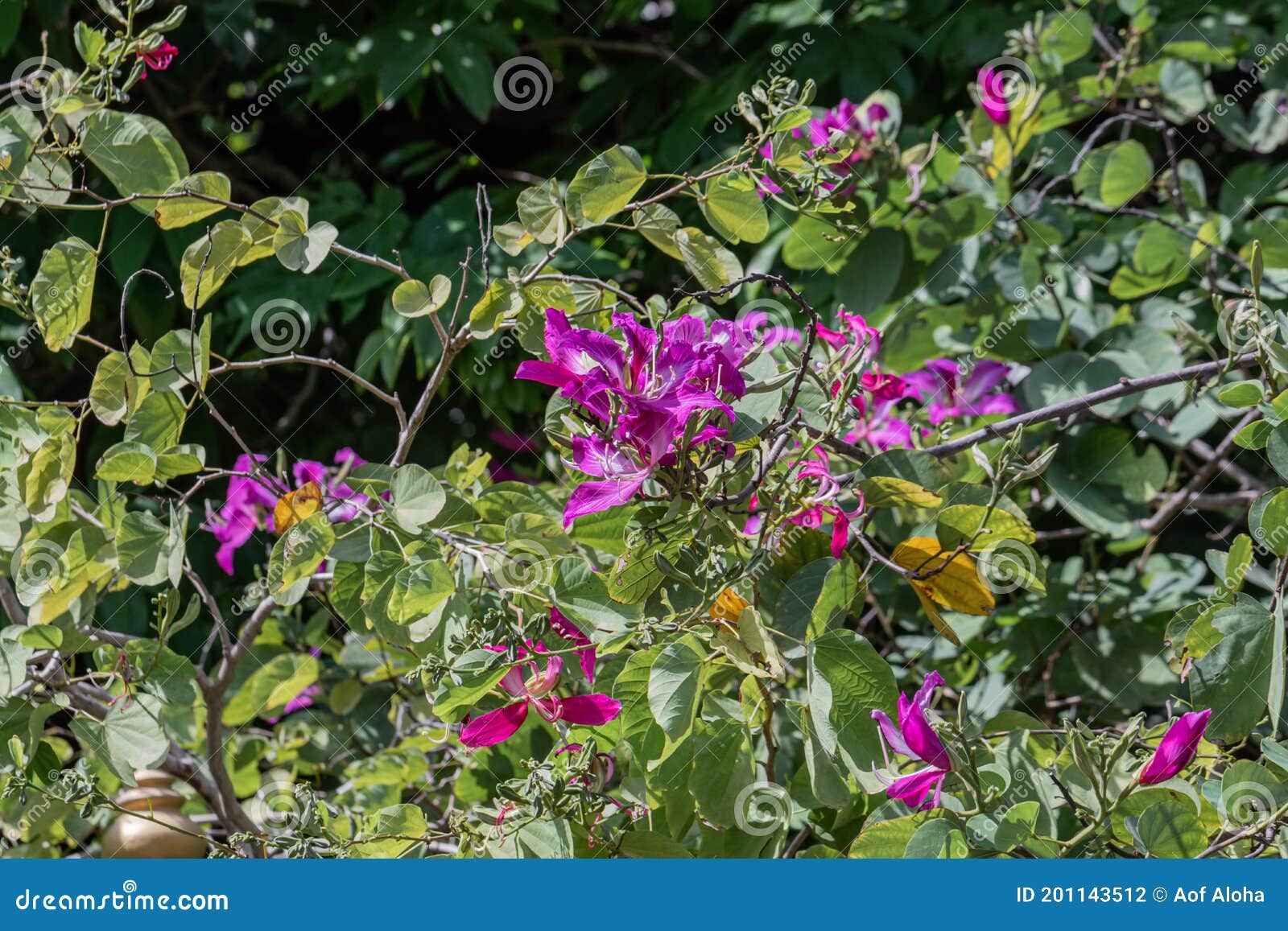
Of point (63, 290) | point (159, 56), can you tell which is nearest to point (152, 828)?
point (63, 290)

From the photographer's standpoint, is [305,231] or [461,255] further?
[461,255]

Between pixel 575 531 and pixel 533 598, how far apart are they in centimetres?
7

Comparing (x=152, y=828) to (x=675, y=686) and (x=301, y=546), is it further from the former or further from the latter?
(x=675, y=686)

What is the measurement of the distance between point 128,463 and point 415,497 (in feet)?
0.88

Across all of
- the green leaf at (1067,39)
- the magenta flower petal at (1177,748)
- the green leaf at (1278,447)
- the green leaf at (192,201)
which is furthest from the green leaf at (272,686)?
the green leaf at (1067,39)

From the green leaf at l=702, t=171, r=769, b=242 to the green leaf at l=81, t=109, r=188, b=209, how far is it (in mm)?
491

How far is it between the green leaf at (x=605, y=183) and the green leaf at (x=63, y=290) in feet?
1.46

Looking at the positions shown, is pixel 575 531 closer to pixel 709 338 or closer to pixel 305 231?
pixel 709 338

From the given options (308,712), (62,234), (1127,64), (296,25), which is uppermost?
Answer: (1127,64)

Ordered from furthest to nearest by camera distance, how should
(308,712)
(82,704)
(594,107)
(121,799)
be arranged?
(594,107) → (308,712) → (121,799) → (82,704)

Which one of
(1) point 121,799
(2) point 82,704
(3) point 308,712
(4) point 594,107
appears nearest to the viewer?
(2) point 82,704

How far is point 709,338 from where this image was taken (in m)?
0.86

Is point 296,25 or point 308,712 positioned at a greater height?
point 296,25

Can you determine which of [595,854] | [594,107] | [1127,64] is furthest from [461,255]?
[595,854]
